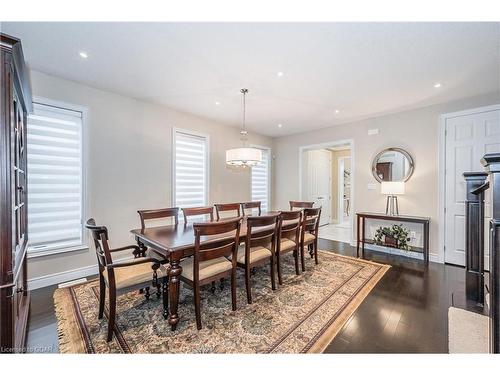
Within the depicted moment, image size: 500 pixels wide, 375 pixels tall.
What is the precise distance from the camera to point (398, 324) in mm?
1900

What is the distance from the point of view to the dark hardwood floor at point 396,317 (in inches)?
65.0

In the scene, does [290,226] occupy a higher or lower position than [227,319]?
higher

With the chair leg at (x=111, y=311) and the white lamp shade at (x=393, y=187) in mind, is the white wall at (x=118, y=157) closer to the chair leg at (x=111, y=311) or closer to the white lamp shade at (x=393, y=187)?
the chair leg at (x=111, y=311)

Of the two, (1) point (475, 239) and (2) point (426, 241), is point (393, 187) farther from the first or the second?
(1) point (475, 239)

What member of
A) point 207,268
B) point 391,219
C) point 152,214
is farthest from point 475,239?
point 152,214

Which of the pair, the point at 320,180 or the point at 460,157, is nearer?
the point at 460,157

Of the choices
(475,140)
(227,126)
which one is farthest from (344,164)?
(227,126)

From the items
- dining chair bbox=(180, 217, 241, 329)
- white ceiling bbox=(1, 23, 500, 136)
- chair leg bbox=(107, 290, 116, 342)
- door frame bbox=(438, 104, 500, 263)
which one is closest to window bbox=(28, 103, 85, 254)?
white ceiling bbox=(1, 23, 500, 136)

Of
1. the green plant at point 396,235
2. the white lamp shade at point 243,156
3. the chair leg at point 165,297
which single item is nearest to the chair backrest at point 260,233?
the chair leg at point 165,297

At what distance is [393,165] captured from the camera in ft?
13.3

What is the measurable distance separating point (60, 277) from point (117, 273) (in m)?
1.57
